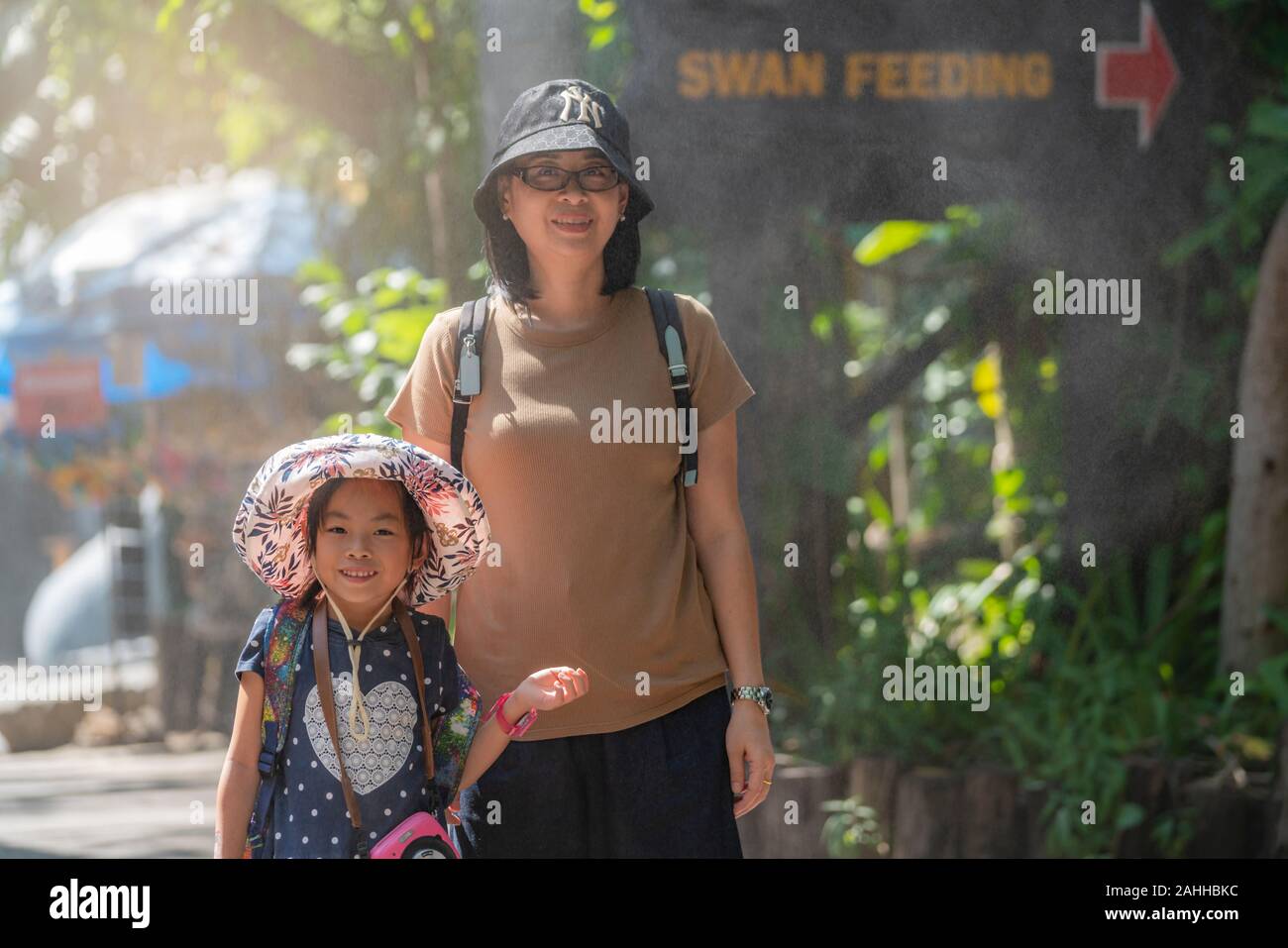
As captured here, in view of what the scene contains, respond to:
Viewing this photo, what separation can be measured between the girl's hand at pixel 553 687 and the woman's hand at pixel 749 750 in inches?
12.9

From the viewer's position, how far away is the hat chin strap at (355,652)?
251cm

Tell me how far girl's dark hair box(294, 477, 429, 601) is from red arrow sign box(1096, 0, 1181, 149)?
2.79m

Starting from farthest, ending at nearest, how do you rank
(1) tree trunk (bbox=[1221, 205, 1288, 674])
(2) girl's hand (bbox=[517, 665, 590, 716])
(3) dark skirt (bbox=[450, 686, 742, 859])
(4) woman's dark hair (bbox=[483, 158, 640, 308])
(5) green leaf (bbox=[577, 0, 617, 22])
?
(1) tree trunk (bbox=[1221, 205, 1288, 674]), (5) green leaf (bbox=[577, 0, 617, 22]), (4) woman's dark hair (bbox=[483, 158, 640, 308]), (3) dark skirt (bbox=[450, 686, 742, 859]), (2) girl's hand (bbox=[517, 665, 590, 716])

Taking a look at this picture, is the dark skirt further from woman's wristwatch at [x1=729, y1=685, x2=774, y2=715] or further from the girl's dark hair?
the girl's dark hair

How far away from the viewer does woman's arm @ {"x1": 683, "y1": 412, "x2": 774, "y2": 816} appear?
2.65 metres

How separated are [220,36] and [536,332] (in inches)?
109

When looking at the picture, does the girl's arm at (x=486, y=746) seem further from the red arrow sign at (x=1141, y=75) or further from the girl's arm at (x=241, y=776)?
the red arrow sign at (x=1141, y=75)

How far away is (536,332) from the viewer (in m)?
2.66

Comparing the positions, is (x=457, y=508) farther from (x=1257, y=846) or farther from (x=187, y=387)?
(x=187, y=387)

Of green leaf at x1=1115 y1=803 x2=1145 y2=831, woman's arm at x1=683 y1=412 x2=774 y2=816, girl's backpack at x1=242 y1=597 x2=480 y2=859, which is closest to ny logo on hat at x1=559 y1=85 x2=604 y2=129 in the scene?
woman's arm at x1=683 y1=412 x2=774 y2=816

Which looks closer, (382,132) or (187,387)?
(382,132)

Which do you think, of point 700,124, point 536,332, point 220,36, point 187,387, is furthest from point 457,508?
point 187,387

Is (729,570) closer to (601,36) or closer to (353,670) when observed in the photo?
(353,670)

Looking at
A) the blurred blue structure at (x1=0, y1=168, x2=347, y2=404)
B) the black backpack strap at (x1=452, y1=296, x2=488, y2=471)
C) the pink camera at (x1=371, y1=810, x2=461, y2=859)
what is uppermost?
the blurred blue structure at (x1=0, y1=168, x2=347, y2=404)
